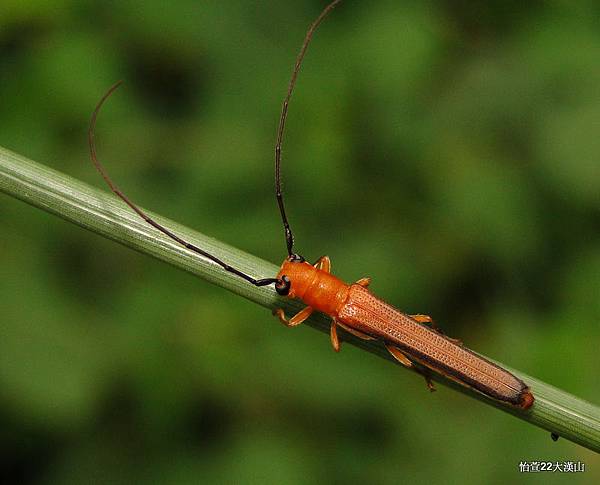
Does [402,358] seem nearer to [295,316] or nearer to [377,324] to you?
[377,324]

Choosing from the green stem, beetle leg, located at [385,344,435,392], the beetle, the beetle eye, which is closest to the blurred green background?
the beetle

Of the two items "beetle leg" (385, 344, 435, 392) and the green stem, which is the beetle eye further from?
"beetle leg" (385, 344, 435, 392)

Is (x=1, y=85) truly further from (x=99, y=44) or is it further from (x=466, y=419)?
(x=466, y=419)

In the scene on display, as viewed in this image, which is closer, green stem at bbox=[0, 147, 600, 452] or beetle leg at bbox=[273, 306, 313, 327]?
green stem at bbox=[0, 147, 600, 452]

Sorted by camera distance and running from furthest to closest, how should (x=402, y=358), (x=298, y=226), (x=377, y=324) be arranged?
(x=298, y=226) → (x=377, y=324) → (x=402, y=358)

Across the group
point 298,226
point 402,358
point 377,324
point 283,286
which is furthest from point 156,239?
point 298,226

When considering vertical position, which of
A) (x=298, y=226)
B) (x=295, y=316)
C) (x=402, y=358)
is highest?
(x=298, y=226)

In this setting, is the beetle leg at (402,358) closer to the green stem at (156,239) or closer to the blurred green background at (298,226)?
the green stem at (156,239)

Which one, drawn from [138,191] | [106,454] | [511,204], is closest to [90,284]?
[138,191]
